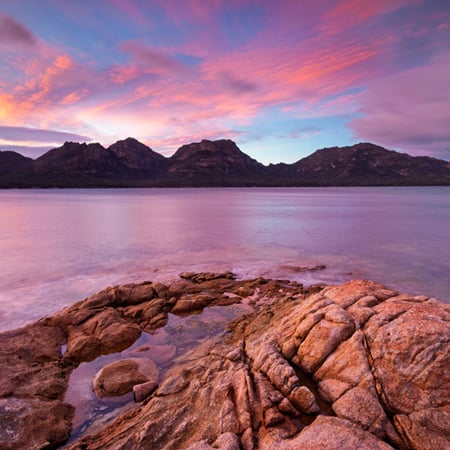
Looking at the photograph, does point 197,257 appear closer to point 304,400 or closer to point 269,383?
point 269,383

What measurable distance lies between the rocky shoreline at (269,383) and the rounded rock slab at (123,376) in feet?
0.11

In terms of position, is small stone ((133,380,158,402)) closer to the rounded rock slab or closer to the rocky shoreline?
the rocky shoreline

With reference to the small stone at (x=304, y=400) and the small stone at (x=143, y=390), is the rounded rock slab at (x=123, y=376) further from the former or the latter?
the small stone at (x=304, y=400)

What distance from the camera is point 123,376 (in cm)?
898

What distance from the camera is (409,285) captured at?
17.7 m

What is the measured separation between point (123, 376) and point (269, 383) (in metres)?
4.71

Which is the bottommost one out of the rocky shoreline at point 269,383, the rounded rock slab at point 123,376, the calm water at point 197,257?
the calm water at point 197,257

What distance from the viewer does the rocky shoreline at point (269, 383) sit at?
18.7 ft

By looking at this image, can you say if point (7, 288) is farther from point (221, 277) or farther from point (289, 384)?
point (289, 384)

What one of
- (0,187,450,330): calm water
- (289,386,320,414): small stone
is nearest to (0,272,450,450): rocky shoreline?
(289,386,320,414): small stone

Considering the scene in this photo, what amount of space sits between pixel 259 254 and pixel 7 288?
18597 mm

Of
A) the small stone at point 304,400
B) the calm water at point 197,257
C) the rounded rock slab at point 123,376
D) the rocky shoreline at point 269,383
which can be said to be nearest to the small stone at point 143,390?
the rocky shoreline at point 269,383

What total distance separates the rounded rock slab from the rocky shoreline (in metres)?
0.03

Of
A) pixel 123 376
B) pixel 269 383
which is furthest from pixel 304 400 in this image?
pixel 123 376
